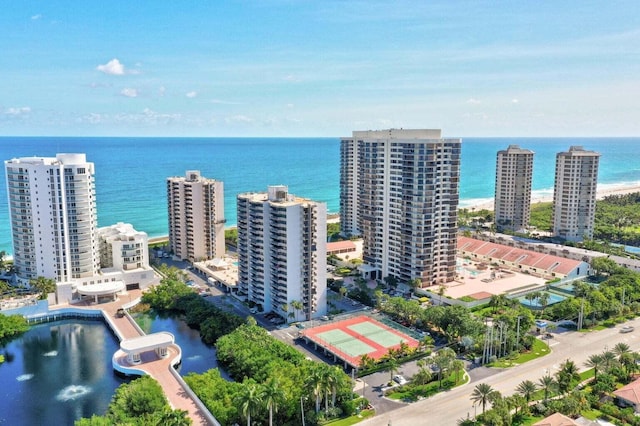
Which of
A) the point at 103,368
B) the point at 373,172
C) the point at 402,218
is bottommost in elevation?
the point at 103,368

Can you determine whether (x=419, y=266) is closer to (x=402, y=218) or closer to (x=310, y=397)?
(x=402, y=218)

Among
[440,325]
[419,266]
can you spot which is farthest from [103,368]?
[419,266]

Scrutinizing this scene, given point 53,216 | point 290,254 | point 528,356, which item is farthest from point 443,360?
point 53,216

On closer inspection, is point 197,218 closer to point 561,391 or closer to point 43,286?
point 43,286

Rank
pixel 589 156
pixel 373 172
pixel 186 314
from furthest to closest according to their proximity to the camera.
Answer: pixel 589 156 → pixel 373 172 → pixel 186 314

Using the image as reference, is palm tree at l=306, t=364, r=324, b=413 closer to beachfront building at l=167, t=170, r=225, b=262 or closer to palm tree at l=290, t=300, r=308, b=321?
palm tree at l=290, t=300, r=308, b=321
